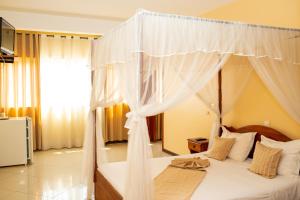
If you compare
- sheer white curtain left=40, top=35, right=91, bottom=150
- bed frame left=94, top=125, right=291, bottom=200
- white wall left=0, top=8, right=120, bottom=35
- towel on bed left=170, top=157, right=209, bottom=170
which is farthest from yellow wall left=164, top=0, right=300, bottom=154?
sheer white curtain left=40, top=35, right=91, bottom=150

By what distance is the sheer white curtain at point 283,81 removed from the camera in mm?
3150

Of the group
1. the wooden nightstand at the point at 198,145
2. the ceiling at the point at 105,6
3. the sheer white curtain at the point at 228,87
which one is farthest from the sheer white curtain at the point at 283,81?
the ceiling at the point at 105,6

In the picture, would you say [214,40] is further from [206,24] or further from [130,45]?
[130,45]

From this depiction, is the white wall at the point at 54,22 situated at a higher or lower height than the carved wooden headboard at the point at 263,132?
higher

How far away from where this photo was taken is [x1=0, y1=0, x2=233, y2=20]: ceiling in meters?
4.46

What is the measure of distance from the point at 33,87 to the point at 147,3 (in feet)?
11.5

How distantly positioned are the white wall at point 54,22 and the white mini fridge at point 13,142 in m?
1.77

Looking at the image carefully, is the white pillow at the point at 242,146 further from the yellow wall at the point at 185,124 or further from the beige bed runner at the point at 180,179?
the yellow wall at the point at 185,124

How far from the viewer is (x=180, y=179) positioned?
2986 millimetres

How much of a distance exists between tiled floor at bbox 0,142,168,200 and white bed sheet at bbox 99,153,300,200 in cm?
102

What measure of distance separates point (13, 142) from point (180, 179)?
3.60m

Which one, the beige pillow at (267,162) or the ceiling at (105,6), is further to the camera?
the ceiling at (105,6)

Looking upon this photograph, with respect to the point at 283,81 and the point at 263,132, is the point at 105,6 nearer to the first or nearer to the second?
the point at 283,81

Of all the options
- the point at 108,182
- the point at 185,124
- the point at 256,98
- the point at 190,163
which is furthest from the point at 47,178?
the point at 256,98
